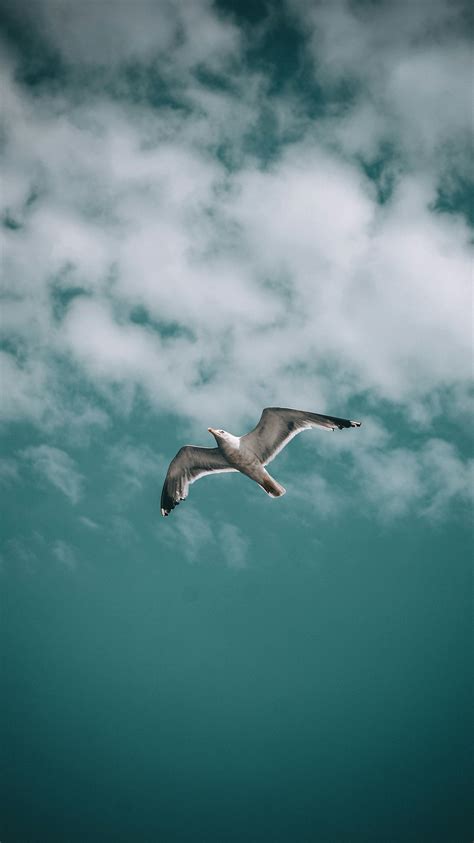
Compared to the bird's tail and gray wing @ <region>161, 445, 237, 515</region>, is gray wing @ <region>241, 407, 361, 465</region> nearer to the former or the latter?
the bird's tail

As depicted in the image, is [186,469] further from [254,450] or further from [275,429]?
[275,429]

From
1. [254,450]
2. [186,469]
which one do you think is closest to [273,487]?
[254,450]

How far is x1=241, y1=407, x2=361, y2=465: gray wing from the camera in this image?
413 inches

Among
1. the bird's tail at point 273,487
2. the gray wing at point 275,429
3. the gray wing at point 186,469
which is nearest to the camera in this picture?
the gray wing at point 275,429

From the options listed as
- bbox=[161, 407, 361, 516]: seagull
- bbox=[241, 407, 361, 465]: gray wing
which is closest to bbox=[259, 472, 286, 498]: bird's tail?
bbox=[161, 407, 361, 516]: seagull

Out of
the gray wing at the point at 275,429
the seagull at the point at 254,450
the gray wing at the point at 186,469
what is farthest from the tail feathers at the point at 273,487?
the gray wing at the point at 186,469

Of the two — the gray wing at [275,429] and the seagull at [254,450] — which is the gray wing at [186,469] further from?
the gray wing at [275,429]

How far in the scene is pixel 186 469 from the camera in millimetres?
11953

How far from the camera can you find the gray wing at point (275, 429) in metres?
10.5

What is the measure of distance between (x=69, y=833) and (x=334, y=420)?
3947 inches

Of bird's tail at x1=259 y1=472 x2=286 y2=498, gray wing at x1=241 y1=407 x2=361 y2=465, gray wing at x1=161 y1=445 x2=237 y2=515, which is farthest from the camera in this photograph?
gray wing at x1=161 y1=445 x2=237 y2=515

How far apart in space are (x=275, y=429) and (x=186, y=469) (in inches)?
95.4

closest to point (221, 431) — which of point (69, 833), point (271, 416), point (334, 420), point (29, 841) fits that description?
point (271, 416)

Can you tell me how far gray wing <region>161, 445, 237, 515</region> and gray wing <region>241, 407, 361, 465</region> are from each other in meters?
0.83
